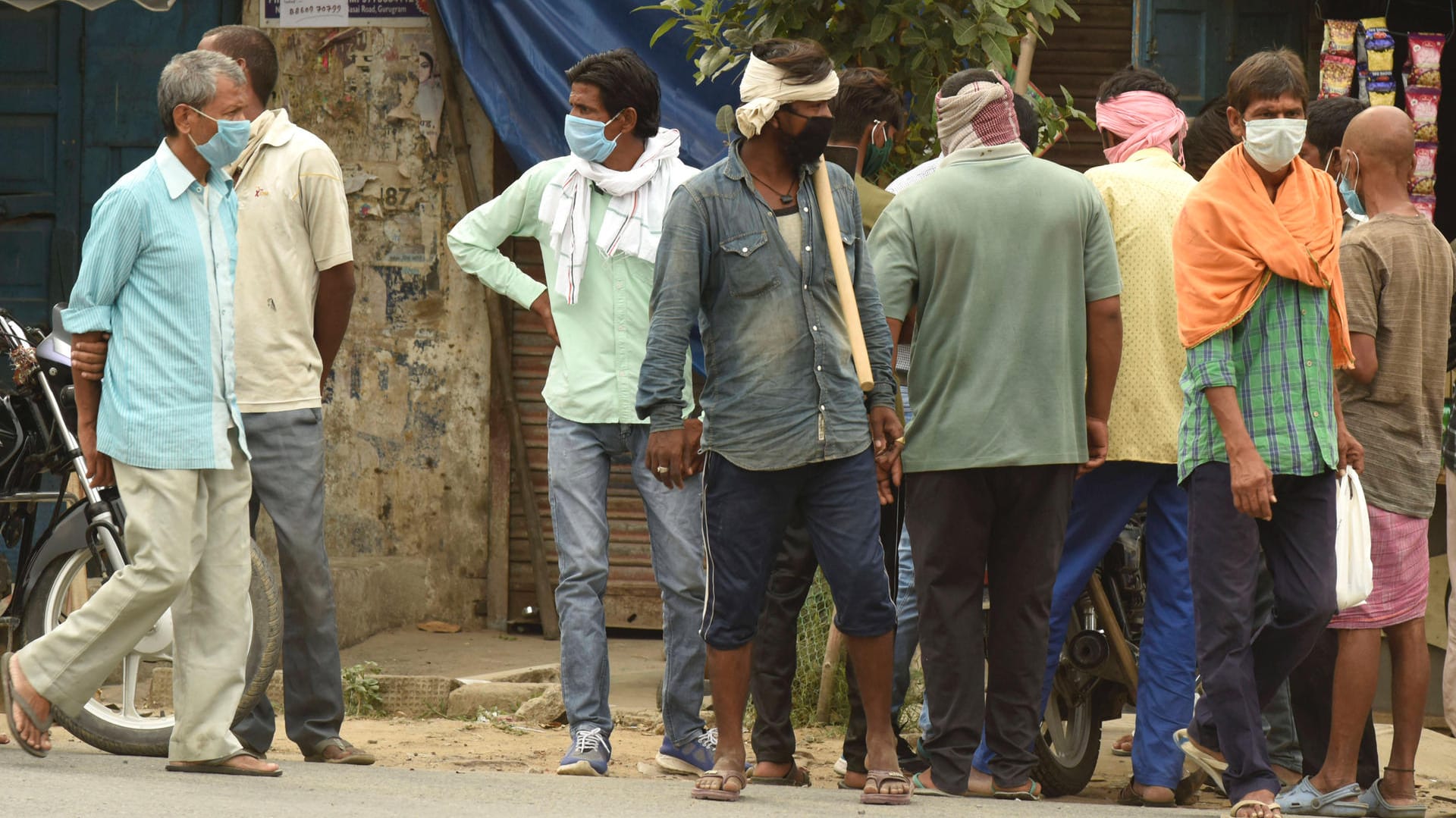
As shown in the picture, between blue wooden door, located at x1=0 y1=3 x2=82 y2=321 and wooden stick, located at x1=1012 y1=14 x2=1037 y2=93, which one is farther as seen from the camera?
blue wooden door, located at x1=0 y1=3 x2=82 y2=321

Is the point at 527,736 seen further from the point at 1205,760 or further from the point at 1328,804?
the point at 1328,804

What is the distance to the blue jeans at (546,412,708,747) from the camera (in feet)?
17.4

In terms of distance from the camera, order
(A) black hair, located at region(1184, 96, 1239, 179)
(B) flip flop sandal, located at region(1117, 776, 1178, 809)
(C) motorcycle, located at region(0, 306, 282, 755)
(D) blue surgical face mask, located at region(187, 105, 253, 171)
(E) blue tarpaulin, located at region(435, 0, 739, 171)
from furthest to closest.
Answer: (E) blue tarpaulin, located at region(435, 0, 739, 171)
(A) black hair, located at region(1184, 96, 1239, 179)
(C) motorcycle, located at region(0, 306, 282, 755)
(B) flip flop sandal, located at region(1117, 776, 1178, 809)
(D) blue surgical face mask, located at region(187, 105, 253, 171)

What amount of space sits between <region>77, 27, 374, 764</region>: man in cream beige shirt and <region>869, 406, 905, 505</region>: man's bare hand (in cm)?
174

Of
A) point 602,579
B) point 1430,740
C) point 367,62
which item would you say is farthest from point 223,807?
point 367,62

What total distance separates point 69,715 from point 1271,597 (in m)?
3.51

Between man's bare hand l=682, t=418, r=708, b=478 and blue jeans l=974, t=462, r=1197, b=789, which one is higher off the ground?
man's bare hand l=682, t=418, r=708, b=478

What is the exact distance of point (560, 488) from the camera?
5.41 m

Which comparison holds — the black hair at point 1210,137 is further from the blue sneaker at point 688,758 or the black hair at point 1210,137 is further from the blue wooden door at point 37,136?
the blue wooden door at point 37,136

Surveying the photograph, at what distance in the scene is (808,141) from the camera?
15.0ft

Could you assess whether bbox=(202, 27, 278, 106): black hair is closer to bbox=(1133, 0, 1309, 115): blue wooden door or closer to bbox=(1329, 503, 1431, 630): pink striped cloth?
bbox=(1329, 503, 1431, 630): pink striped cloth

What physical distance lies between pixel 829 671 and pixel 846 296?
2.27 m

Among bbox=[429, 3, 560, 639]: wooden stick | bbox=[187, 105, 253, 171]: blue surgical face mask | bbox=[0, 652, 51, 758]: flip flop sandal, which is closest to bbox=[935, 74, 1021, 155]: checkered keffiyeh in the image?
bbox=[187, 105, 253, 171]: blue surgical face mask

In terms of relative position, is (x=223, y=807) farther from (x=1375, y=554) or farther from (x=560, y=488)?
(x=1375, y=554)
